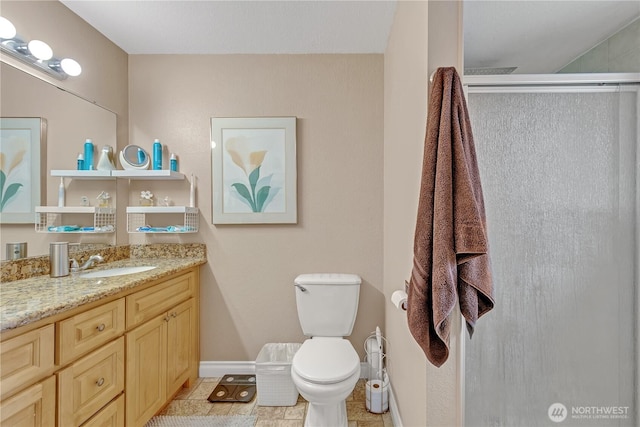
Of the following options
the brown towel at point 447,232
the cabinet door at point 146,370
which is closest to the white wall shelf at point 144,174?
the cabinet door at point 146,370

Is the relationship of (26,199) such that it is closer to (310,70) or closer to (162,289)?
(162,289)

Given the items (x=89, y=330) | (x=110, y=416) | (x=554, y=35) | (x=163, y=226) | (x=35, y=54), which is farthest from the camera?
(x=163, y=226)

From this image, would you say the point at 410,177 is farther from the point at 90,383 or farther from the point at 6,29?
the point at 6,29

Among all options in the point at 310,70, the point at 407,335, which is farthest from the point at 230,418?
the point at 310,70

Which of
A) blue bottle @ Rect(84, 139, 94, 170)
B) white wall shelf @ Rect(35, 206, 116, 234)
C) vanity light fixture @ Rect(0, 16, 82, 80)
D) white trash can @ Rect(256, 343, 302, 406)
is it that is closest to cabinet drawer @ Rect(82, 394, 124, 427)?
white trash can @ Rect(256, 343, 302, 406)

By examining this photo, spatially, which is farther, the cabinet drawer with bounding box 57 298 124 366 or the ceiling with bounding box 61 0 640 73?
the ceiling with bounding box 61 0 640 73

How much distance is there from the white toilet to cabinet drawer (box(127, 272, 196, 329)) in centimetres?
76

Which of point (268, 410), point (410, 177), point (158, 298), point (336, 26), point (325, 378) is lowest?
point (268, 410)

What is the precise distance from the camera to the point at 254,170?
235 centimetres

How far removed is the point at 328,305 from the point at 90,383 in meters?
1.32

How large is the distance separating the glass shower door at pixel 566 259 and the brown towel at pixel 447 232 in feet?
1.24

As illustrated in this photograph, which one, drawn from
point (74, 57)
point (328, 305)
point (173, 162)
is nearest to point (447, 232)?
point (328, 305)

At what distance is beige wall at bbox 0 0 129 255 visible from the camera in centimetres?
162

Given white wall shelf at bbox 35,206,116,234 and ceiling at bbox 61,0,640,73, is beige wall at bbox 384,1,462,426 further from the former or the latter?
white wall shelf at bbox 35,206,116,234
